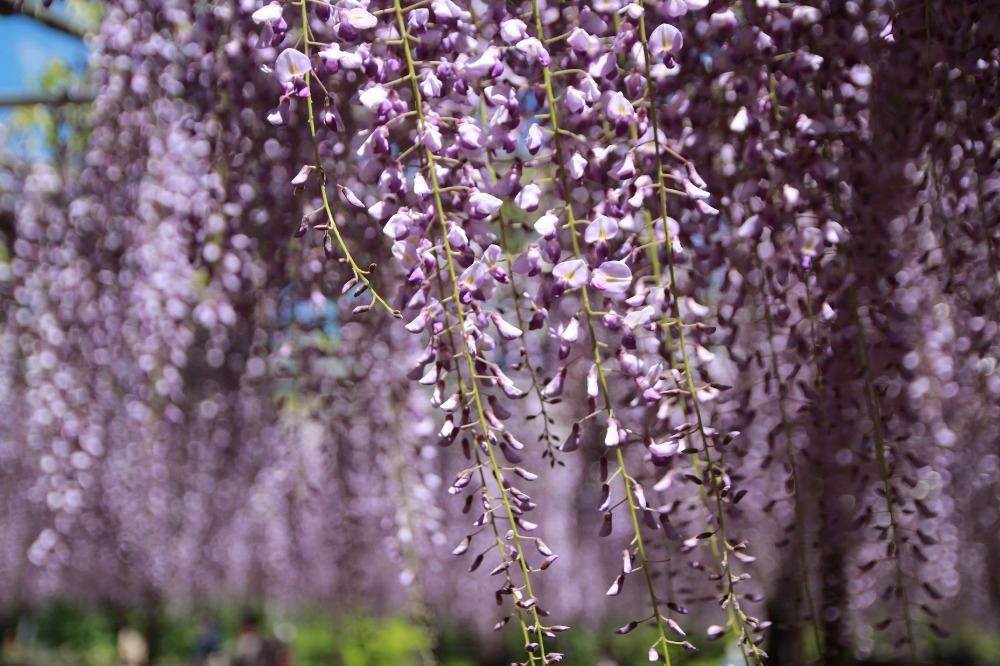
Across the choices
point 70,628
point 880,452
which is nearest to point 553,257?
point 880,452

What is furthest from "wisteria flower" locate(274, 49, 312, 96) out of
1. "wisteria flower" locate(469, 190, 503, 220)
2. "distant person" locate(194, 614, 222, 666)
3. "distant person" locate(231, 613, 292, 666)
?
"distant person" locate(194, 614, 222, 666)

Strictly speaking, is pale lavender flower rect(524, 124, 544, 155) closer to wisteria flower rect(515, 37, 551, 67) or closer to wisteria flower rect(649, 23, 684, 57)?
wisteria flower rect(515, 37, 551, 67)

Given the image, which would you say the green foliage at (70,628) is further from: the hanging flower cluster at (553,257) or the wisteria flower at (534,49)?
the wisteria flower at (534,49)

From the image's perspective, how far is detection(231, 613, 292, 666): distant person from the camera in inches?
Result: 356

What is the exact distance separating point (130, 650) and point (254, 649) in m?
1.52

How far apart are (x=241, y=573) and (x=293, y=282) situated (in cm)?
840

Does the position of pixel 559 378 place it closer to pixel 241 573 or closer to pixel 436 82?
pixel 436 82

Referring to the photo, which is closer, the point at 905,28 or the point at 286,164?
the point at 905,28

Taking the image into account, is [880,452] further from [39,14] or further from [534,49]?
[39,14]

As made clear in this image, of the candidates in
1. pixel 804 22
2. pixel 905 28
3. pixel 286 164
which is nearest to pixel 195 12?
pixel 286 164

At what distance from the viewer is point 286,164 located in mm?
2135

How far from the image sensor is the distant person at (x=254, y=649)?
29.6ft

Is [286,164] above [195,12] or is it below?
below

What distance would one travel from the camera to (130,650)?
31.6ft
